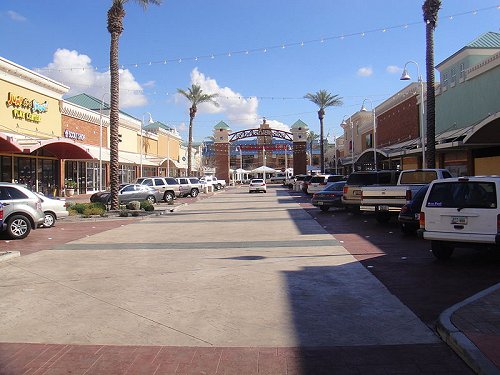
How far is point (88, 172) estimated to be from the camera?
42812mm

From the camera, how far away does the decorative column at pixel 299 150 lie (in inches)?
3238

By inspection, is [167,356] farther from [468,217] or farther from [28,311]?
[468,217]

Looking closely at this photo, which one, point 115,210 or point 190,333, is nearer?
point 190,333

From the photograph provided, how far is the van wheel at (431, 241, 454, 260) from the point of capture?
33.8 feet

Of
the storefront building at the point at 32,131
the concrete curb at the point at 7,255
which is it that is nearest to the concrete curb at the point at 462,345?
the concrete curb at the point at 7,255

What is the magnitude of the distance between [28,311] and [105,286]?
1690 mm

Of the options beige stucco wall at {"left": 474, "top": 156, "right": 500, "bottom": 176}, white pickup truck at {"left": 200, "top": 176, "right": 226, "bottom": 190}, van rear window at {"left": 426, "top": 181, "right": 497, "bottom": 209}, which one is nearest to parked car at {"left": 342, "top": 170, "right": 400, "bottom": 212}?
beige stucco wall at {"left": 474, "top": 156, "right": 500, "bottom": 176}

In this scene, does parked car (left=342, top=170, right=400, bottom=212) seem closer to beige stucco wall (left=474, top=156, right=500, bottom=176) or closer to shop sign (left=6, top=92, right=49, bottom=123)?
beige stucco wall (left=474, top=156, right=500, bottom=176)

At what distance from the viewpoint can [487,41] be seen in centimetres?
3011

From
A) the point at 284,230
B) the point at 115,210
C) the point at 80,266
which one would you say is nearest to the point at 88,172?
the point at 115,210

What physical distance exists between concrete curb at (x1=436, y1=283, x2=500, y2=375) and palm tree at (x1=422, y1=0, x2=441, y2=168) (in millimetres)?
18634

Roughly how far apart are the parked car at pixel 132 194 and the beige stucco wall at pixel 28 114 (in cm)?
655

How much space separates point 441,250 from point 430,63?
53.5 ft

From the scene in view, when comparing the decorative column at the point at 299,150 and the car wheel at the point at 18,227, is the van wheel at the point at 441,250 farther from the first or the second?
the decorative column at the point at 299,150
